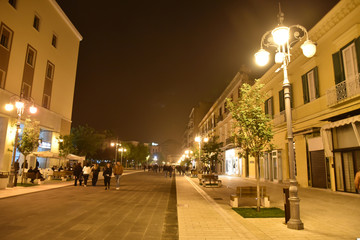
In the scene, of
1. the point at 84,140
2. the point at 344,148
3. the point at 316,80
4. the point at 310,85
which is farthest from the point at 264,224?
the point at 84,140

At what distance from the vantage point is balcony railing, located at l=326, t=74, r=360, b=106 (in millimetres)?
12211

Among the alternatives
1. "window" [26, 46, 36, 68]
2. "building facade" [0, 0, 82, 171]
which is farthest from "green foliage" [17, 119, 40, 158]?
"window" [26, 46, 36, 68]

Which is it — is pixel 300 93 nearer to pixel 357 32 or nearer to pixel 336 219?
pixel 357 32

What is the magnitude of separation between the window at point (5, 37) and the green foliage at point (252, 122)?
22135 millimetres

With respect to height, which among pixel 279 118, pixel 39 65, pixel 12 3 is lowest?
pixel 279 118

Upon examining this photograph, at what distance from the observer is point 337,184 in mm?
14141

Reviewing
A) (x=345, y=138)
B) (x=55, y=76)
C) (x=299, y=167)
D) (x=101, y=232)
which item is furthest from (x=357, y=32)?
(x=55, y=76)

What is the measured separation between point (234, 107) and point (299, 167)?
11063 mm

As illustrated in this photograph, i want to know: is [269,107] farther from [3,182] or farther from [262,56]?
[3,182]

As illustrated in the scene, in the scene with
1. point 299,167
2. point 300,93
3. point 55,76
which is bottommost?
point 299,167

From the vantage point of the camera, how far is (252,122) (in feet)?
30.5

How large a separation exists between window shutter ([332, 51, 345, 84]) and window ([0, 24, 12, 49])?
25446mm

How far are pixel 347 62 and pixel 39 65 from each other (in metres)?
28.2

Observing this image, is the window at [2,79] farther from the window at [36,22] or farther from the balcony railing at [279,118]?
the balcony railing at [279,118]
